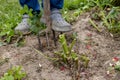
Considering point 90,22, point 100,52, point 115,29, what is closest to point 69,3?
point 90,22

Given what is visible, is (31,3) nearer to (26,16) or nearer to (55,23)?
(26,16)

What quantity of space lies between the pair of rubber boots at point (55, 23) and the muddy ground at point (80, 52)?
111 millimetres

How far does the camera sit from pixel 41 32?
295cm

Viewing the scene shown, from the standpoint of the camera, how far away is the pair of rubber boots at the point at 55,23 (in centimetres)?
292

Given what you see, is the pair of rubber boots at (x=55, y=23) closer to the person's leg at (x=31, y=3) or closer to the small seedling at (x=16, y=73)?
the person's leg at (x=31, y=3)

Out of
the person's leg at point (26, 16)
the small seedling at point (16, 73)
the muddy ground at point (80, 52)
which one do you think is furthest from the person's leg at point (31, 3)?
the small seedling at point (16, 73)

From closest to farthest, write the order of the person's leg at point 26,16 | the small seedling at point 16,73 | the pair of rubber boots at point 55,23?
the small seedling at point 16,73 < the pair of rubber boots at point 55,23 < the person's leg at point 26,16

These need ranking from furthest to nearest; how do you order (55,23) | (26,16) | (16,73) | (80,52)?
(26,16)
(55,23)
(80,52)
(16,73)

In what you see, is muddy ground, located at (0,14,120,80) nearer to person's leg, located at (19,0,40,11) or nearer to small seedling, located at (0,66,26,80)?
small seedling, located at (0,66,26,80)

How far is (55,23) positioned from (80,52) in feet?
1.21

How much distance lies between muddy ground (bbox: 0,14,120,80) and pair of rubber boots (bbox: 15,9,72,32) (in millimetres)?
111

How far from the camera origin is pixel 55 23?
9.62ft

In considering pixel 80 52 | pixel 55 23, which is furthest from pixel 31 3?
pixel 80 52

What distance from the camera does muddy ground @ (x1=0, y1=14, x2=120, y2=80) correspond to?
256cm
